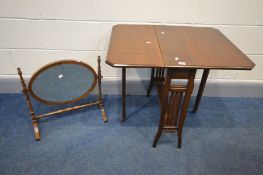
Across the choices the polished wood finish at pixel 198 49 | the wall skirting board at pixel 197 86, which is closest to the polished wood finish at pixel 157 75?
the wall skirting board at pixel 197 86

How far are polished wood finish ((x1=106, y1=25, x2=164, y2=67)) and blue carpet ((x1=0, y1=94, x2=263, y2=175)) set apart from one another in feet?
2.55

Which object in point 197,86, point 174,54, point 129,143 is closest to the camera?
point 174,54

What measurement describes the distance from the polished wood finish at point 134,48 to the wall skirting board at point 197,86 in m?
0.64

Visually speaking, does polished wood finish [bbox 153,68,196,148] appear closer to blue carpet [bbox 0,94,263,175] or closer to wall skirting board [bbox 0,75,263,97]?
blue carpet [bbox 0,94,263,175]

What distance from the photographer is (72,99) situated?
1.80 metres

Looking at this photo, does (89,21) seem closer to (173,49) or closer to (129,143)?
(173,49)

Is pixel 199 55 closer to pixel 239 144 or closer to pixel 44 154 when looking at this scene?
pixel 239 144

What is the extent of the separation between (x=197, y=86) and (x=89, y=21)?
4.01 ft

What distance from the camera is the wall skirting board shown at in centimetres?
216

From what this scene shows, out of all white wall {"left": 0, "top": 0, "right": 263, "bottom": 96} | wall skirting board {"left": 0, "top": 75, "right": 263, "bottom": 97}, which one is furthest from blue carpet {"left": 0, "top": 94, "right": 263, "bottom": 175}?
white wall {"left": 0, "top": 0, "right": 263, "bottom": 96}

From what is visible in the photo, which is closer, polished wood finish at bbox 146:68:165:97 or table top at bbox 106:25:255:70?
table top at bbox 106:25:255:70

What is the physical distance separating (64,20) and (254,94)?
6.63 feet

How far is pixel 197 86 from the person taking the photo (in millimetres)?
2195

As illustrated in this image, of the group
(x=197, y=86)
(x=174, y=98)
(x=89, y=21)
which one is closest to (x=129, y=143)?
(x=174, y=98)
